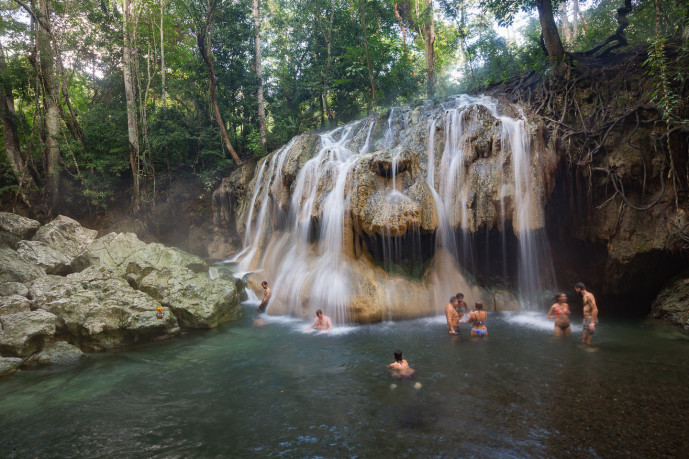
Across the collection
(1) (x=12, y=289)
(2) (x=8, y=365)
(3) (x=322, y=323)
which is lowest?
(2) (x=8, y=365)

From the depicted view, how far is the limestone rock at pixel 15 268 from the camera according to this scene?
8.62m

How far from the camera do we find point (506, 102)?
1130cm

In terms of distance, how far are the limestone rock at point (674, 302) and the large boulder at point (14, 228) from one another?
18238mm

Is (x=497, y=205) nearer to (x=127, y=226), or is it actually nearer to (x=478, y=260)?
(x=478, y=260)

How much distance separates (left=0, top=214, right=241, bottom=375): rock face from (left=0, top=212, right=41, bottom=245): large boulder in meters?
0.03

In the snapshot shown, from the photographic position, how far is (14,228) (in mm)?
11188

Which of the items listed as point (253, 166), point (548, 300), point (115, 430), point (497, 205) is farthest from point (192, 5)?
point (548, 300)

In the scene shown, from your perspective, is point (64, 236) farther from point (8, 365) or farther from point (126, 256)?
point (8, 365)

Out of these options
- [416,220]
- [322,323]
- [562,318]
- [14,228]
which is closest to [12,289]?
[14,228]

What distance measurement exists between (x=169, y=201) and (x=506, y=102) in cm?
1625

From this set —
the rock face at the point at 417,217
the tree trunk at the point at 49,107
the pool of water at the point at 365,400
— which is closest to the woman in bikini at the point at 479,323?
the pool of water at the point at 365,400

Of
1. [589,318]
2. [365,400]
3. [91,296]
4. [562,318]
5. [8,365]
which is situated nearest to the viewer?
[365,400]

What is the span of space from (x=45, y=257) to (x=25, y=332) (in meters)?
4.20

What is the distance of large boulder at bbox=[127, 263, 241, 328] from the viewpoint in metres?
8.44
